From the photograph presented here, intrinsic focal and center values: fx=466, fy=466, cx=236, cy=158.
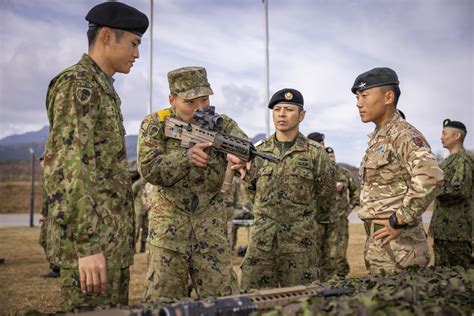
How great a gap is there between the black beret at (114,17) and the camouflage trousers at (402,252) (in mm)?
2416

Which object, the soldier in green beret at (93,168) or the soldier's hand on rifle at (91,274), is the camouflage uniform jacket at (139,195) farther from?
the soldier's hand on rifle at (91,274)

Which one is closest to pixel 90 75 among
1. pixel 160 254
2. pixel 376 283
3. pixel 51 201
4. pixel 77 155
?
pixel 77 155

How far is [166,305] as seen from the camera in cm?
211

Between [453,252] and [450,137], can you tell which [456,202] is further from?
[450,137]

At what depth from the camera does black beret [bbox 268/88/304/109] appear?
5.30 metres

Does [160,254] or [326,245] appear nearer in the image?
[160,254]

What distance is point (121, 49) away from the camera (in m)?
2.85

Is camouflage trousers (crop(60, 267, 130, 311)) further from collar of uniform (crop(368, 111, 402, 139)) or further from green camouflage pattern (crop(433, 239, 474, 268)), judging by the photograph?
green camouflage pattern (crop(433, 239, 474, 268))

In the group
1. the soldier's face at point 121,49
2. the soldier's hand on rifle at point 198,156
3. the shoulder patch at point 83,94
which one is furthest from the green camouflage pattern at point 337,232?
the shoulder patch at point 83,94

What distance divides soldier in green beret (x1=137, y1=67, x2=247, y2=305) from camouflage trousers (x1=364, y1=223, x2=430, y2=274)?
3.86 feet

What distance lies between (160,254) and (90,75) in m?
1.71

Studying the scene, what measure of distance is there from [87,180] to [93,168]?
115mm

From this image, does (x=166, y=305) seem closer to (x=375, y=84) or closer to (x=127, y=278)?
(x=127, y=278)

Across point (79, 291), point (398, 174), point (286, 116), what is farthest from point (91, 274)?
point (286, 116)
